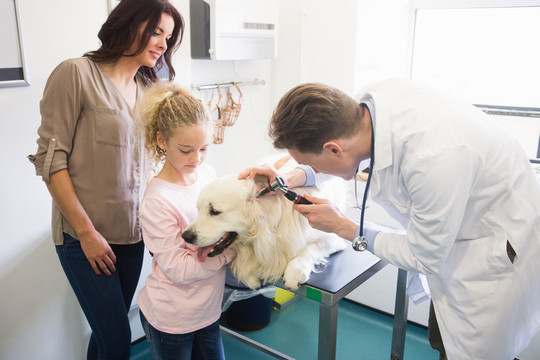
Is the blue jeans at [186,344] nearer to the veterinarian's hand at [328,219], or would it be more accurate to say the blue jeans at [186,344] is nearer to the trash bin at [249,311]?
the veterinarian's hand at [328,219]

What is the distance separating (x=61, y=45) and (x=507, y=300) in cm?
185

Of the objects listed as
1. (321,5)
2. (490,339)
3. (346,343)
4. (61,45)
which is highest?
(321,5)

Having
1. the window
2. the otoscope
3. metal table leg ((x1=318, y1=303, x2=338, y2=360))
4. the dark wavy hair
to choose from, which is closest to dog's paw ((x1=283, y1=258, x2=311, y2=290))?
metal table leg ((x1=318, y1=303, x2=338, y2=360))

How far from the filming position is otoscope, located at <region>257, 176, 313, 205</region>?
1354 millimetres

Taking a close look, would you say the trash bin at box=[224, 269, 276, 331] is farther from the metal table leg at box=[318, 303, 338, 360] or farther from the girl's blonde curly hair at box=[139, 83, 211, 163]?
the girl's blonde curly hair at box=[139, 83, 211, 163]

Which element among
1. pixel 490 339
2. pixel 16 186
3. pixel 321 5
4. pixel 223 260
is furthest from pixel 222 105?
pixel 490 339

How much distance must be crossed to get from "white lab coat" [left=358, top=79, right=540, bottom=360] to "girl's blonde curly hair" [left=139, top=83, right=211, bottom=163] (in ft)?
1.67

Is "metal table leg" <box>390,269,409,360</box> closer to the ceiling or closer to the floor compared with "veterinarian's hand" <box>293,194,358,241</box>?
closer to the floor

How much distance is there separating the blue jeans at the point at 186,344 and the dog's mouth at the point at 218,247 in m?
0.26

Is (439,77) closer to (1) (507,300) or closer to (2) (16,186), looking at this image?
(1) (507,300)

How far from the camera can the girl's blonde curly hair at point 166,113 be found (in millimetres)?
1396

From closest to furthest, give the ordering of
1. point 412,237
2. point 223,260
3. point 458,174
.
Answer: point 458,174
point 412,237
point 223,260

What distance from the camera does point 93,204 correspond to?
155cm

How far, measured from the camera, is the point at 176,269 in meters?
1.33
